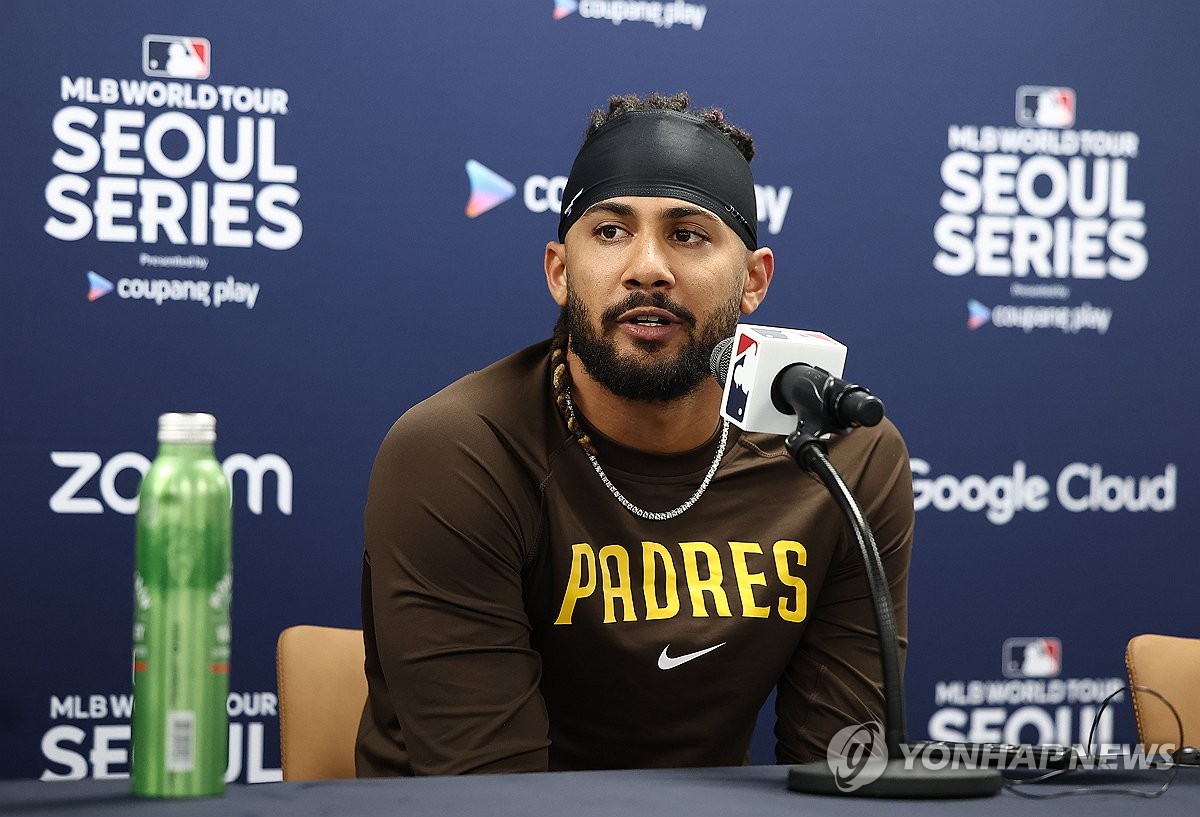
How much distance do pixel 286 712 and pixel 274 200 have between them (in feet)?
3.54

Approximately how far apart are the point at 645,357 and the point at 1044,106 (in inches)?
61.7

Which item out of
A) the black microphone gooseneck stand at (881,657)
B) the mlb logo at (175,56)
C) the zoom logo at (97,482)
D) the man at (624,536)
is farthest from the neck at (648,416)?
the mlb logo at (175,56)

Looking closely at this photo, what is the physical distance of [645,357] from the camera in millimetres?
1719

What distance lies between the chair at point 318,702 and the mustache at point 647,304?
60 centimetres

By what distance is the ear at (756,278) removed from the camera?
1.93m

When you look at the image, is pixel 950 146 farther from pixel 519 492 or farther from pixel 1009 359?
pixel 519 492

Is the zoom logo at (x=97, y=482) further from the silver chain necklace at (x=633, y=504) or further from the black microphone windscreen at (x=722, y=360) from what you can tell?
the black microphone windscreen at (x=722, y=360)

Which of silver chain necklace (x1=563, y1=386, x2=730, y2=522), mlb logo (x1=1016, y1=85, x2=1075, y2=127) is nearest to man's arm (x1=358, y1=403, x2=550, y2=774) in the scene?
silver chain necklace (x1=563, y1=386, x2=730, y2=522)

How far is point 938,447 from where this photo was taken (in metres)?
2.82

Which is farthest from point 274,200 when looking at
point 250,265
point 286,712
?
point 286,712

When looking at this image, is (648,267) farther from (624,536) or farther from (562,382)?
(624,536)

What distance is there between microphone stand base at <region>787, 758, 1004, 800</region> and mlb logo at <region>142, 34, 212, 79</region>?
1.92 metres

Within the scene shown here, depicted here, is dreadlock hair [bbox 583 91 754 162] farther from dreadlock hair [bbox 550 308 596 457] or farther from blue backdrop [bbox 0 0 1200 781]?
blue backdrop [bbox 0 0 1200 781]

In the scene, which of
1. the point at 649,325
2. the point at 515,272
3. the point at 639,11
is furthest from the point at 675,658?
the point at 639,11
